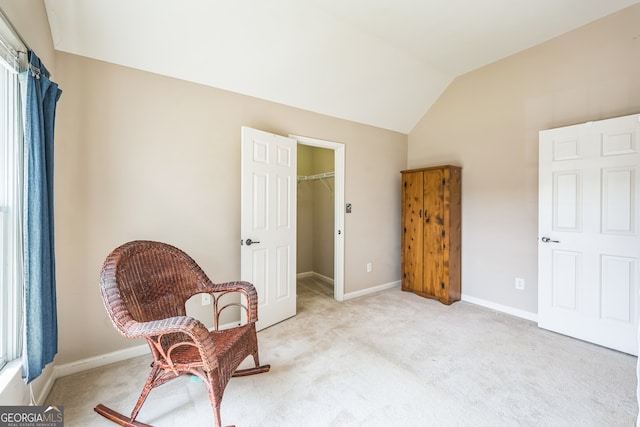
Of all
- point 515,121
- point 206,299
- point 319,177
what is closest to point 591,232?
point 515,121

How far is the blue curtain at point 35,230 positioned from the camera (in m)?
1.41

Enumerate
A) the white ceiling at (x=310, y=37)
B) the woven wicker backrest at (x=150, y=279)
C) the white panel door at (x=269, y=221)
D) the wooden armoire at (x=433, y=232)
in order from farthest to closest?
the wooden armoire at (x=433, y=232), the white panel door at (x=269, y=221), the white ceiling at (x=310, y=37), the woven wicker backrest at (x=150, y=279)

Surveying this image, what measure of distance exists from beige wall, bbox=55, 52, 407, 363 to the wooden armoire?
1866 mm

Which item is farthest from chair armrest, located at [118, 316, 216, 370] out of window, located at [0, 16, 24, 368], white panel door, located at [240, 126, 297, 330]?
white panel door, located at [240, 126, 297, 330]

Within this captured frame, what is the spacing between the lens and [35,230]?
1.43 m

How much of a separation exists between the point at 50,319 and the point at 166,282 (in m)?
0.58

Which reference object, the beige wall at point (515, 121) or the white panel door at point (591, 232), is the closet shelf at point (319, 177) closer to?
the beige wall at point (515, 121)

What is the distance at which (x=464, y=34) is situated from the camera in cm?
270

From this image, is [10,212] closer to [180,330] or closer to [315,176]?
[180,330]

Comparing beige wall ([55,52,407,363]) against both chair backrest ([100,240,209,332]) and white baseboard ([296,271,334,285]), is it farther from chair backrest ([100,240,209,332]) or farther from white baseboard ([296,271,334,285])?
white baseboard ([296,271,334,285])

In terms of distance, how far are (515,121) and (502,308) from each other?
7.01 ft

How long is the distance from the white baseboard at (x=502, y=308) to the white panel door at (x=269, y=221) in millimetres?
2234

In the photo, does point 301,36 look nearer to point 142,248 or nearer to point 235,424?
point 142,248

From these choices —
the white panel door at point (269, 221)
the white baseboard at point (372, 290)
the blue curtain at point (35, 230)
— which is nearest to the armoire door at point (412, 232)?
the white baseboard at point (372, 290)
